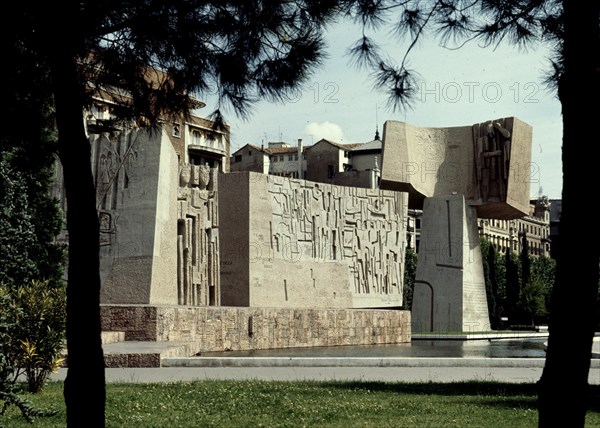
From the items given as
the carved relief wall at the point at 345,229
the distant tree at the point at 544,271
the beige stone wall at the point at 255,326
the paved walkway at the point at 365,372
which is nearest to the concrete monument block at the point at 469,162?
the carved relief wall at the point at 345,229

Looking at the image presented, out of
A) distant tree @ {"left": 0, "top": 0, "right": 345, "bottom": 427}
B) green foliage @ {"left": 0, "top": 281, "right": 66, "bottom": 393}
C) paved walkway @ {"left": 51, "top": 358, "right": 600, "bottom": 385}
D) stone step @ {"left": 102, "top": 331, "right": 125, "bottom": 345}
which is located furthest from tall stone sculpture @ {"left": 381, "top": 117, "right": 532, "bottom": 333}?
distant tree @ {"left": 0, "top": 0, "right": 345, "bottom": 427}

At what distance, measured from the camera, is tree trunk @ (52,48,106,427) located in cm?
499

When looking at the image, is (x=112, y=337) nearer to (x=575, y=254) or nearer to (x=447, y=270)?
(x=575, y=254)

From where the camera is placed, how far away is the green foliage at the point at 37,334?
9.49 m

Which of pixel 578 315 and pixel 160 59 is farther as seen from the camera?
pixel 160 59

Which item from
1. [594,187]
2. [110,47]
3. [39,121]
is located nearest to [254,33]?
[110,47]

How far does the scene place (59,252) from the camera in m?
22.0

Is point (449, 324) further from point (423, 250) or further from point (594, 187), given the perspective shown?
point (594, 187)

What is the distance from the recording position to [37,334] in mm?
9766

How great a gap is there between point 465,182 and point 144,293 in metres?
14.4

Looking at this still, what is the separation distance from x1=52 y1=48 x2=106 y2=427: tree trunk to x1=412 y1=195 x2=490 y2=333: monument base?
25.5 meters

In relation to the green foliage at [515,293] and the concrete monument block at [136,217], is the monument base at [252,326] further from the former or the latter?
the green foliage at [515,293]

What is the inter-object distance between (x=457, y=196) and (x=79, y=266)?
1016 inches

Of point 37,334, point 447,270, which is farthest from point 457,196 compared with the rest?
point 37,334
